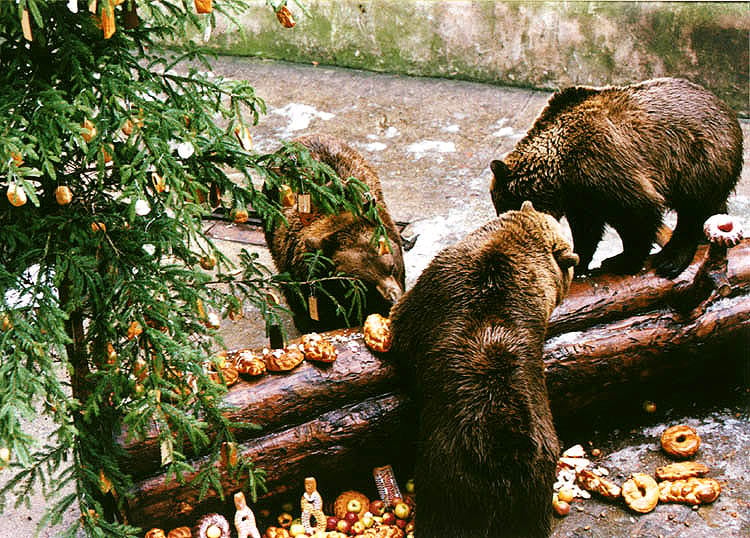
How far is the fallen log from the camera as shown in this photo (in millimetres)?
4055

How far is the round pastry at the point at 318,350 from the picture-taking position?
4207 millimetres

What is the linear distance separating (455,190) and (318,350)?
3.27 meters

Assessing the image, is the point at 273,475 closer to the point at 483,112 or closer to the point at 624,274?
the point at 624,274

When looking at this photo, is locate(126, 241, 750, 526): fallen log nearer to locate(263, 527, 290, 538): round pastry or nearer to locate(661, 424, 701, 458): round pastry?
locate(263, 527, 290, 538): round pastry

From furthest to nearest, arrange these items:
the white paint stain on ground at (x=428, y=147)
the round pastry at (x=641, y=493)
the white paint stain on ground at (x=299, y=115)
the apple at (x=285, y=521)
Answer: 1. the white paint stain on ground at (x=299, y=115)
2. the white paint stain on ground at (x=428, y=147)
3. the apple at (x=285, y=521)
4. the round pastry at (x=641, y=493)

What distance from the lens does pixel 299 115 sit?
8570 millimetres

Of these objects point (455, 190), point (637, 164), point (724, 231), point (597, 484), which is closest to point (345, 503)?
point (597, 484)

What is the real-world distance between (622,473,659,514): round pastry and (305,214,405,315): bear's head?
1685 mm

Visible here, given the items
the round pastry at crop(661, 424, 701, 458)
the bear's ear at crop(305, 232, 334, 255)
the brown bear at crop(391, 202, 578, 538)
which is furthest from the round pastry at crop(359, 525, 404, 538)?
the bear's ear at crop(305, 232, 334, 255)

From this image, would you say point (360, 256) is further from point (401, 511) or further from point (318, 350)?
point (401, 511)

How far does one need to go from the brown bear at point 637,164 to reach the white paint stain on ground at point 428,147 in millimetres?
2854

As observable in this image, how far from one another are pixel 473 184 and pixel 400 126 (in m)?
1.45

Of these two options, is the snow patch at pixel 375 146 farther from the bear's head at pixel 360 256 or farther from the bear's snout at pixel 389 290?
the bear's snout at pixel 389 290

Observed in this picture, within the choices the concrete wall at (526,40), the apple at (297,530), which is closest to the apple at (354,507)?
the apple at (297,530)
